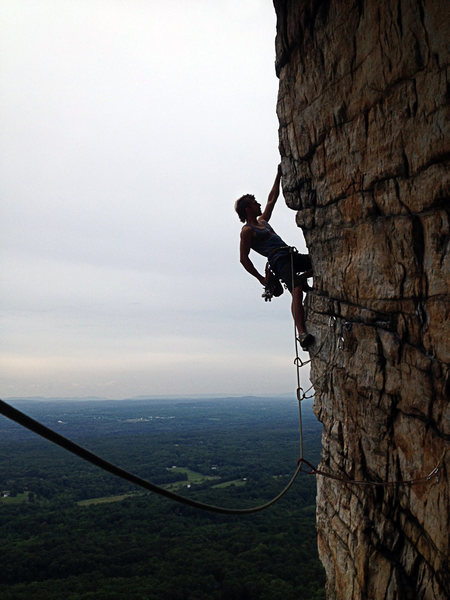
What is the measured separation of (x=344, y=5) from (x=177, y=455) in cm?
10589

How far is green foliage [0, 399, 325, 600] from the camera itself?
39.6 metres

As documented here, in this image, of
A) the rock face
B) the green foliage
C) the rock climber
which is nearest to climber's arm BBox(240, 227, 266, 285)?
the rock climber

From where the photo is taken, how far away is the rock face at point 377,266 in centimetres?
396

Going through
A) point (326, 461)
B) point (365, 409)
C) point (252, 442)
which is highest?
point (365, 409)

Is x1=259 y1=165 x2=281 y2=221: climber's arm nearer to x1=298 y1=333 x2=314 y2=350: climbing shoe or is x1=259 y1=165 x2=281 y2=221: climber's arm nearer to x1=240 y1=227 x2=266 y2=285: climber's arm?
x1=240 y1=227 x2=266 y2=285: climber's arm

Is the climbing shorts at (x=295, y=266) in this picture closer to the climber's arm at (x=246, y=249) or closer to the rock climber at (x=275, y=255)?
the rock climber at (x=275, y=255)

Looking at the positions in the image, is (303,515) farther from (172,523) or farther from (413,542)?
(413,542)

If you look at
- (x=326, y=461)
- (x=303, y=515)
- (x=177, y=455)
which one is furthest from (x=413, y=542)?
(x=177, y=455)

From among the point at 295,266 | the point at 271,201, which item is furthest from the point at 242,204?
the point at 295,266

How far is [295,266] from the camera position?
6.58m

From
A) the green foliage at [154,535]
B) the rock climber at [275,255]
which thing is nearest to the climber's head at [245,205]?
the rock climber at [275,255]

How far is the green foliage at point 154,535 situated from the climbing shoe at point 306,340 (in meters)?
37.9

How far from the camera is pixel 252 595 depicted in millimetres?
37781

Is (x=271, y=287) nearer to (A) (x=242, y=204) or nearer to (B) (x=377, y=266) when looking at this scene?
(A) (x=242, y=204)
